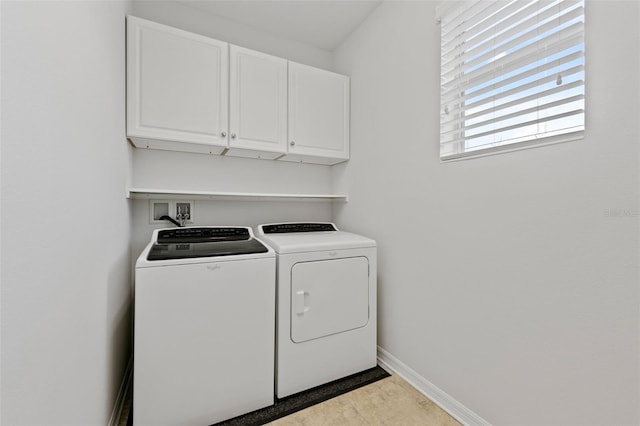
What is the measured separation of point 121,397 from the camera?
62.3 inches

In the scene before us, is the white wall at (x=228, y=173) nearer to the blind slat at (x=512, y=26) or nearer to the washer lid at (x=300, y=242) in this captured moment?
the washer lid at (x=300, y=242)

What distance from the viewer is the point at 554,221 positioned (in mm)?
1144

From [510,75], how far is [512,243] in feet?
2.55

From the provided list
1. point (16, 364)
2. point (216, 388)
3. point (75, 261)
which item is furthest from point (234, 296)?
point (16, 364)

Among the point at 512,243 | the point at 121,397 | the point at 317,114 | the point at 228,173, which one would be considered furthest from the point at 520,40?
the point at 121,397

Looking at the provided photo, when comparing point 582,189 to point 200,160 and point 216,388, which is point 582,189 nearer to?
point 216,388

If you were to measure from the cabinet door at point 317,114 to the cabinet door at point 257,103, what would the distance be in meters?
0.08

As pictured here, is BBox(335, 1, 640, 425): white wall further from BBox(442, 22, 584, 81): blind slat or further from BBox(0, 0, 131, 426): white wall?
BBox(0, 0, 131, 426): white wall

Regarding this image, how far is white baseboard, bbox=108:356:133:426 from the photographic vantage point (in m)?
1.40

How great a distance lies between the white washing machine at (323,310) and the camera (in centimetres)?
165

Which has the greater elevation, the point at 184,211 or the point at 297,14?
the point at 297,14

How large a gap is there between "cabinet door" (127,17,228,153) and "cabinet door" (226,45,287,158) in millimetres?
71

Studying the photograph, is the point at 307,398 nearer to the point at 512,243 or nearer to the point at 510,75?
the point at 512,243

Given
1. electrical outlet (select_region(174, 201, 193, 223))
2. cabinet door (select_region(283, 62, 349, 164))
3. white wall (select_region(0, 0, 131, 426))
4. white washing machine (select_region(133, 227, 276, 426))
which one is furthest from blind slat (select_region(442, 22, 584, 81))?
electrical outlet (select_region(174, 201, 193, 223))
